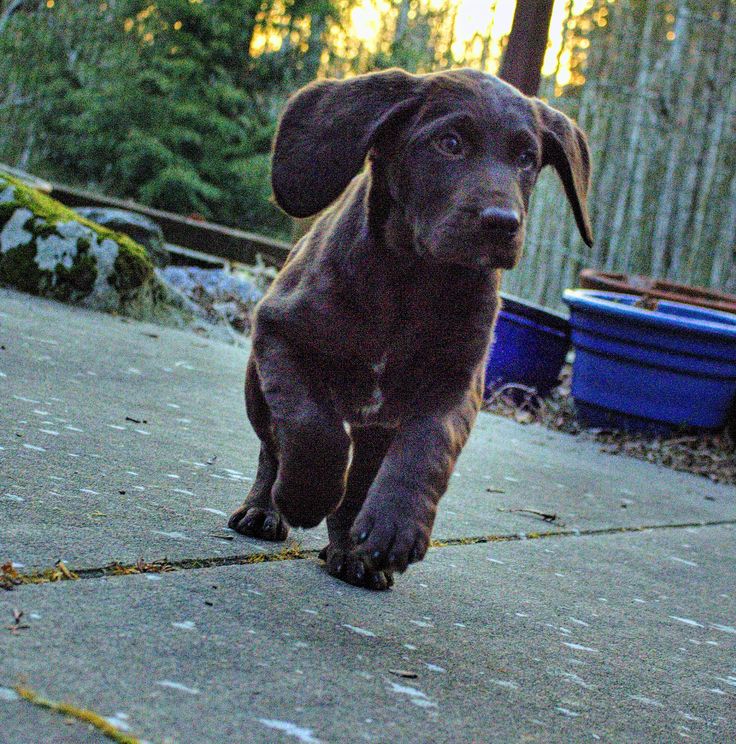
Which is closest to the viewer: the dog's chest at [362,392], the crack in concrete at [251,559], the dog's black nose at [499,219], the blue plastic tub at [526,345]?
the crack in concrete at [251,559]

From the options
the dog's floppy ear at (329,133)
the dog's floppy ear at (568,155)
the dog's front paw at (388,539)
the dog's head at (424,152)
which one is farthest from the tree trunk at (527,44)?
the dog's front paw at (388,539)

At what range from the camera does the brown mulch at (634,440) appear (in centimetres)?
650

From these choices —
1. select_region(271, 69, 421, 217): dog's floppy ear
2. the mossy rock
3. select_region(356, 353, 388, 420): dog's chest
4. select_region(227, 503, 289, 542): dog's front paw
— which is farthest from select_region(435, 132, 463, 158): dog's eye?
the mossy rock

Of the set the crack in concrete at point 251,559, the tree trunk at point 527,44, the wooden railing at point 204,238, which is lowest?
the crack in concrete at point 251,559

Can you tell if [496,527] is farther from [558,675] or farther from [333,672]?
[333,672]

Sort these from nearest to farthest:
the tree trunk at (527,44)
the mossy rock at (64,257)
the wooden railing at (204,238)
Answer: the mossy rock at (64,257), the tree trunk at (527,44), the wooden railing at (204,238)

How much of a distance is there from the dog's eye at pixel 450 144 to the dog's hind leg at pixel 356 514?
73 centimetres

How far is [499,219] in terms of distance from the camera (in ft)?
7.93

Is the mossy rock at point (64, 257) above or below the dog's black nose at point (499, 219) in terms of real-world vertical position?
below

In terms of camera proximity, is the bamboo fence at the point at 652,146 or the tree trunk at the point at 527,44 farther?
the bamboo fence at the point at 652,146

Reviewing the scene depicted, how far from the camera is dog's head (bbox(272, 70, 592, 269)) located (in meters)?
2.48

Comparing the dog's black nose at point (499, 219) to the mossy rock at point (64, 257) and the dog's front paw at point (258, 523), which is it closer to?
the dog's front paw at point (258, 523)

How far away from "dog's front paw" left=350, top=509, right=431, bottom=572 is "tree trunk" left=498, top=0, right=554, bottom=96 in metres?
4.72

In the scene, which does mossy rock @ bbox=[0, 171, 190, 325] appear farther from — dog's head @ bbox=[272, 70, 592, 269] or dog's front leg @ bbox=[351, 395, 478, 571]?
dog's front leg @ bbox=[351, 395, 478, 571]
